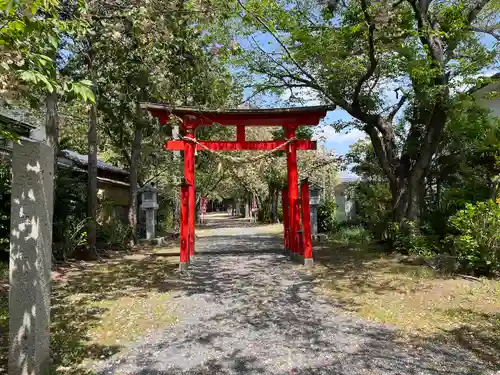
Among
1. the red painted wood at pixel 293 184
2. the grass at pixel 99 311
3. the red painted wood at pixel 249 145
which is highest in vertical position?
the red painted wood at pixel 249 145

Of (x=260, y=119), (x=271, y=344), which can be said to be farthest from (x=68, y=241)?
(x=271, y=344)

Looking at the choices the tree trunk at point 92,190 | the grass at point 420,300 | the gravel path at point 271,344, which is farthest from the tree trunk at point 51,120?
the grass at point 420,300

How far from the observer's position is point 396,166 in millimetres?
11438

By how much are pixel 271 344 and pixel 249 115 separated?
6758 mm

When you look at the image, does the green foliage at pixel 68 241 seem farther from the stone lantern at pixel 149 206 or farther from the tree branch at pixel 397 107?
the tree branch at pixel 397 107

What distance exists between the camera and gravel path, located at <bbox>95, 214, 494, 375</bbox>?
394cm

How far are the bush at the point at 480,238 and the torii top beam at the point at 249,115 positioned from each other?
13.5 ft

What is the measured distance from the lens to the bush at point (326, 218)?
748 inches

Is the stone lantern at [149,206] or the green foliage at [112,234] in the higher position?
the stone lantern at [149,206]

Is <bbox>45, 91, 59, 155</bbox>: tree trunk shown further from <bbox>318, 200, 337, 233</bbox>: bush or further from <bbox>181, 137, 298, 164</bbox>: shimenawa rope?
<bbox>318, 200, 337, 233</bbox>: bush

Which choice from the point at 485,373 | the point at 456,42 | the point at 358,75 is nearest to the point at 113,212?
the point at 358,75

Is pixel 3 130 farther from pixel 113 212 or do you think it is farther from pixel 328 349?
pixel 113 212

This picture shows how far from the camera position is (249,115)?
33.7 ft

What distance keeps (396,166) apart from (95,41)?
334 inches
